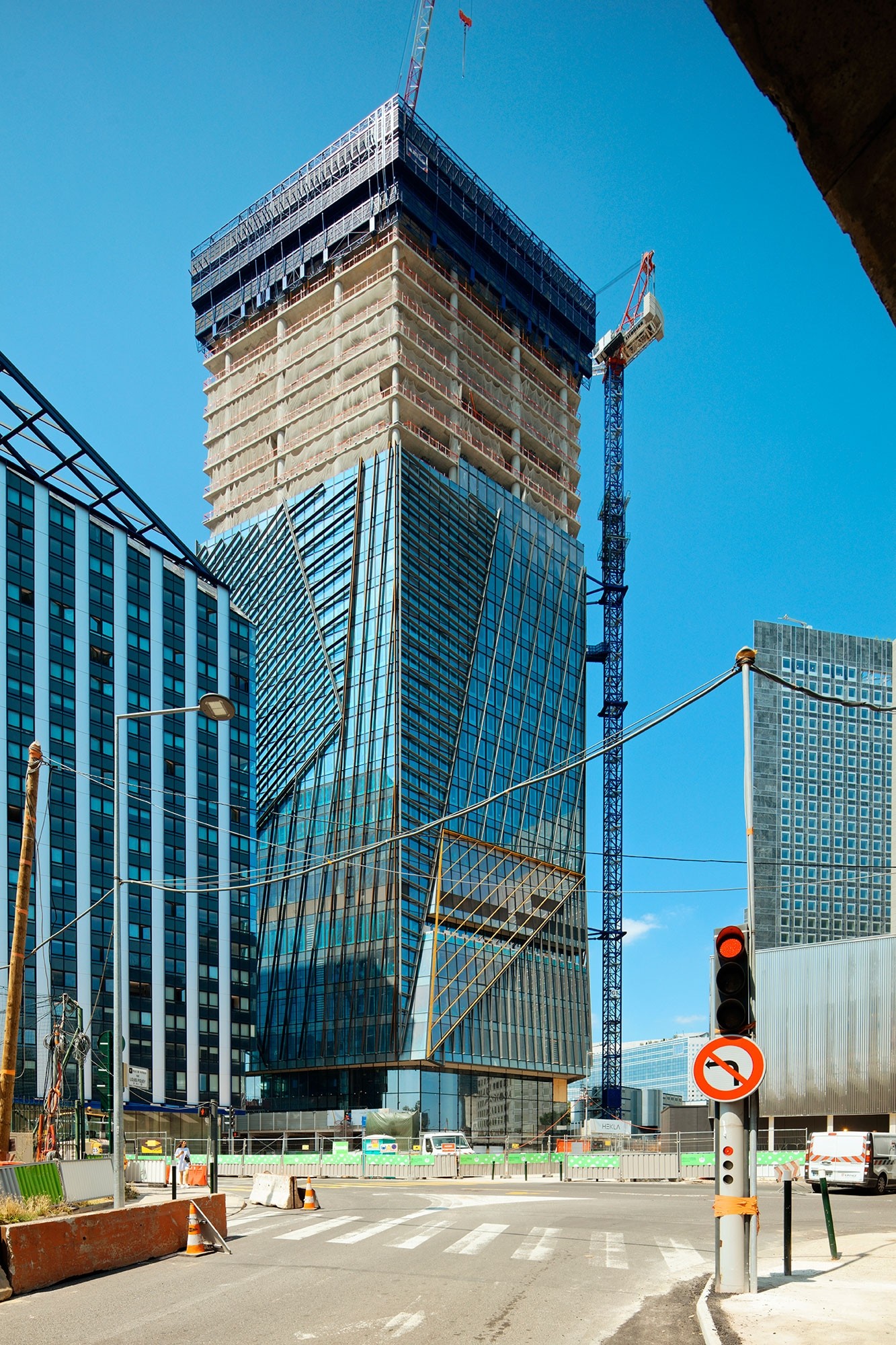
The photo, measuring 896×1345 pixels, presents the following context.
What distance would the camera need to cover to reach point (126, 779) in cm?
8125

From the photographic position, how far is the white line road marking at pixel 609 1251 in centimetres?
1631

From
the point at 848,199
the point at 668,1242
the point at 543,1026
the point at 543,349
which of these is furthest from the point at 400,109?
the point at 848,199

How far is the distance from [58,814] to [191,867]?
38.0 feet

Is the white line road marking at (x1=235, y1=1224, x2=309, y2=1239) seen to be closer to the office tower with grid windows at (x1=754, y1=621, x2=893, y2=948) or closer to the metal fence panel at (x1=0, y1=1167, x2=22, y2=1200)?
the metal fence panel at (x1=0, y1=1167, x2=22, y2=1200)

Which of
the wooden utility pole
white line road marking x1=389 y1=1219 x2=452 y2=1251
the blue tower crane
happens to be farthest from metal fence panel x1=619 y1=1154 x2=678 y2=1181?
the blue tower crane

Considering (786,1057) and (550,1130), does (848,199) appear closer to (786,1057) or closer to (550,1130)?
(786,1057)

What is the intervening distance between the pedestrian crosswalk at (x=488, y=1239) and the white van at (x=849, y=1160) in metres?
12.1

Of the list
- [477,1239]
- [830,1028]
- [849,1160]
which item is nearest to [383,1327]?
[477,1239]

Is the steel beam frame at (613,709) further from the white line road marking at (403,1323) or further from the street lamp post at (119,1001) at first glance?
the white line road marking at (403,1323)

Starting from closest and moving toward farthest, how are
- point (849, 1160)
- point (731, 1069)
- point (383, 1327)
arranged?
point (383, 1327)
point (731, 1069)
point (849, 1160)

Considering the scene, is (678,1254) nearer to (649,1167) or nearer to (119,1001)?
(119,1001)

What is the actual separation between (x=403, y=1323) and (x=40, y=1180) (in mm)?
10786

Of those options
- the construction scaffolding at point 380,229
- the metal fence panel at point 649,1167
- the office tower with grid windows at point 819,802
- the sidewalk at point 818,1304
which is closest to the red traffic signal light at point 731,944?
the sidewalk at point 818,1304

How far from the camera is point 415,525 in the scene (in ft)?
317
